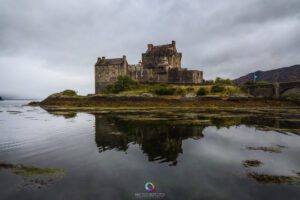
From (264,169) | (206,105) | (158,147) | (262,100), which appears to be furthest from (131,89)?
(264,169)

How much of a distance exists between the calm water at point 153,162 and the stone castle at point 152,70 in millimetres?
65304

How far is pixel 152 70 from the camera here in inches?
3615

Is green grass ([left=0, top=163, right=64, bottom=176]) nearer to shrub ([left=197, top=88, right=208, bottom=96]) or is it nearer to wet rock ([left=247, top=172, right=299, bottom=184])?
wet rock ([left=247, top=172, right=299, bottom=184])

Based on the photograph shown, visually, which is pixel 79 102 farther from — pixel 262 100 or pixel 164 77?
pixel 262 100

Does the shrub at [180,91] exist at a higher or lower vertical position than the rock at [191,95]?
higher

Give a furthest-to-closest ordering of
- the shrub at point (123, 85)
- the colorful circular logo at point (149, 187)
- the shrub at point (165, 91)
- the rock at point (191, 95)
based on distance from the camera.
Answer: the shrub at point (123, 85) → the shrub at point (165, 91) → the rock at point (191, 95) → the colorful circular logo at point (149, 187)

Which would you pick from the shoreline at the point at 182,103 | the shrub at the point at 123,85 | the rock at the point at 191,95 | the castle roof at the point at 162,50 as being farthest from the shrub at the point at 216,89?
the shrub at the point at 123,85

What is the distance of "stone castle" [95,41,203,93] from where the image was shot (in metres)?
88.7

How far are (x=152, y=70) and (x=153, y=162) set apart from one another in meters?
79.1

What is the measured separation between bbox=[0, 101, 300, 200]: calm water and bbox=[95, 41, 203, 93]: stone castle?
65.3 meters

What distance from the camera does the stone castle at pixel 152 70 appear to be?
3492 inches

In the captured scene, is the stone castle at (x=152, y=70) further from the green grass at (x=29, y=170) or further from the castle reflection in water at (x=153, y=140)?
the green grass at (x=29, y=170)

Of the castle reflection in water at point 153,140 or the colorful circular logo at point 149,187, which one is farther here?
the castle reflection in water at point 153,140

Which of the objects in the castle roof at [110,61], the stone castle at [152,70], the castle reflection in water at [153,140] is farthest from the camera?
the castle roof at [110,61]
